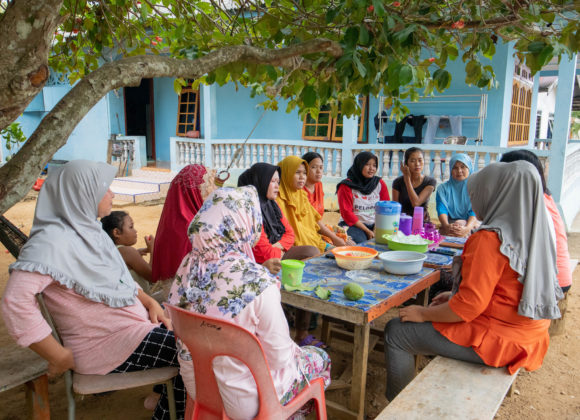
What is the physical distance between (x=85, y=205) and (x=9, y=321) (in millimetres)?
563

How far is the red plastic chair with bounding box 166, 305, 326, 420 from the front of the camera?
1.55 m

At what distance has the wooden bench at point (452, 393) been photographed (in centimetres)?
180

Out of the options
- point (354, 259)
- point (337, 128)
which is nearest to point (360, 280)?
point (354, 259)

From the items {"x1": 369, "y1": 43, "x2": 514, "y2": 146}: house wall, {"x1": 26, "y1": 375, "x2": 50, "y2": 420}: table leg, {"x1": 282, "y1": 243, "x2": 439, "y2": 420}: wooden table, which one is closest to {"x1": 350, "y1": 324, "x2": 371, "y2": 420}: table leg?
{"x1": 282, "y1": 243, "x2": 439, "y2": 420}: wooden table

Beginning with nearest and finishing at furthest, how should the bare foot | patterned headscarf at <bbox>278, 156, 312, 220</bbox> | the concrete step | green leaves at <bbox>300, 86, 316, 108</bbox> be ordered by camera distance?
green leaves at <bbox>300, 86, 316, 108</bbox> < the bare foot < patterned headscarf at <bbox>278, 156, 312, 220</bbox> < the concrete step

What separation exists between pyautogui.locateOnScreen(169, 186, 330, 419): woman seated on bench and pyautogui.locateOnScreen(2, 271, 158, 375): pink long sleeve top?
0.40m

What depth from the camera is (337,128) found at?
32.3 ft

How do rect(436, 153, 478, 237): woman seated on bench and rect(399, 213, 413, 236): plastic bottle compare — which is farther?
rect(436, 153, 478, 237): woman seated on bench

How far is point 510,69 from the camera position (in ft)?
26.7

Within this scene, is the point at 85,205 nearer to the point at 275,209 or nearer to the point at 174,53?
the point at 275,209

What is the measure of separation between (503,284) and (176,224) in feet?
6.47

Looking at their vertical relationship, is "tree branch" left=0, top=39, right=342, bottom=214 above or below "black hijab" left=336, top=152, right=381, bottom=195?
above

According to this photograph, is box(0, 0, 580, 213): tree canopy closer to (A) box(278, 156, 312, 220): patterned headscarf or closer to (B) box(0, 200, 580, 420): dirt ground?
(A) box(278, 156, 312, 220): patterned headscarf

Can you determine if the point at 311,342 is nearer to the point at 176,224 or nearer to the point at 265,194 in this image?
the point at 265,194
